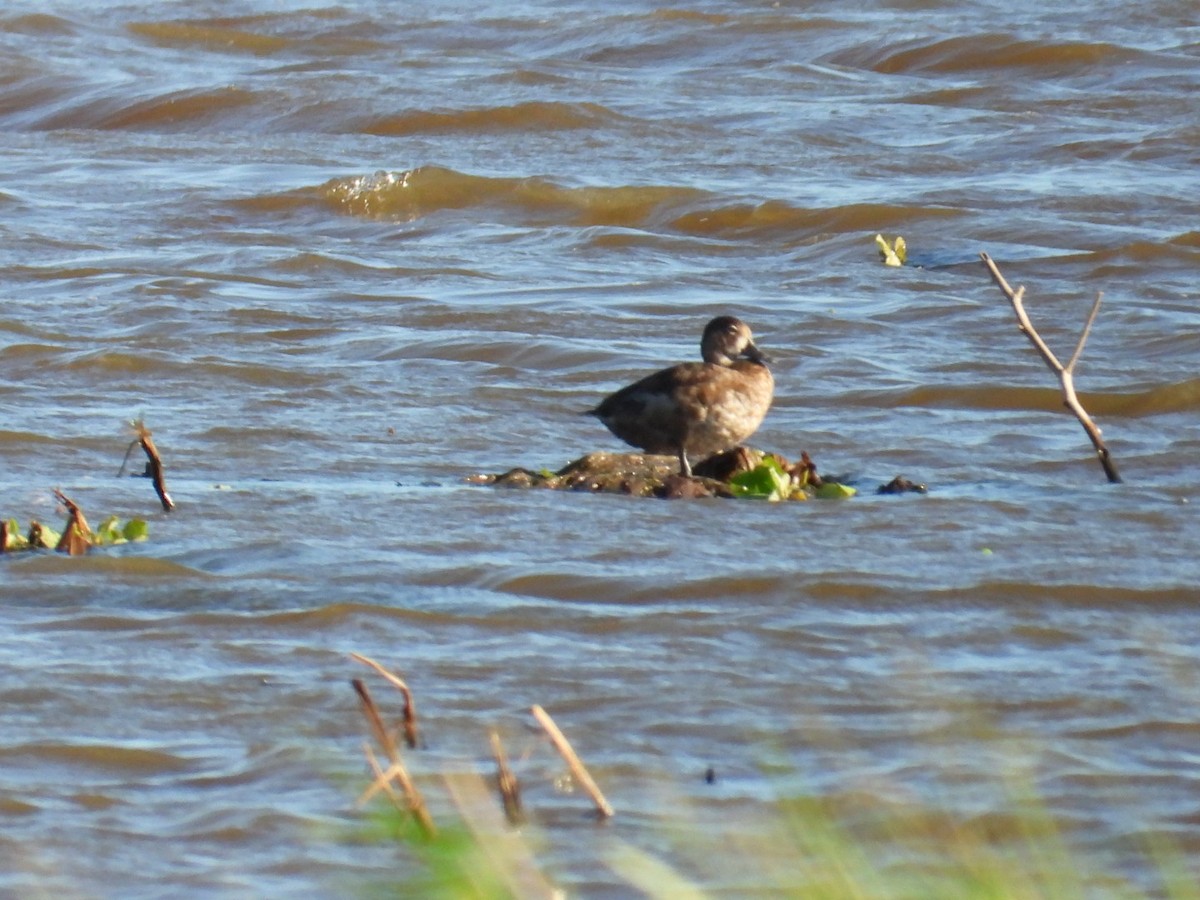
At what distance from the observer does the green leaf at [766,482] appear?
254 inches

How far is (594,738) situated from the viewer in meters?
4.38

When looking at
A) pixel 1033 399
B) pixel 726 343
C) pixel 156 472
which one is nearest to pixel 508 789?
pixel 156 472

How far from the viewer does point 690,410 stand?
681 centimetres

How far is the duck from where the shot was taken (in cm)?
682

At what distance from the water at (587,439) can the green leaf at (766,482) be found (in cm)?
18

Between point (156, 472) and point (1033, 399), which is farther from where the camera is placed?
point (1033, 399)

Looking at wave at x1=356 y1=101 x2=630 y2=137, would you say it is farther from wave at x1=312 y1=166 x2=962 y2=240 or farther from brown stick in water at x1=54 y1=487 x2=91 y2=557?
brown stick in water at x1=54 y1=487 x2=91 y2=557

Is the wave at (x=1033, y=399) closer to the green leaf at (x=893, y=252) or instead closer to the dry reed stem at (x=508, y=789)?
the green leaf at (x=893, y=252)

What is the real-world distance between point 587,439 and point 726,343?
2.09 feet

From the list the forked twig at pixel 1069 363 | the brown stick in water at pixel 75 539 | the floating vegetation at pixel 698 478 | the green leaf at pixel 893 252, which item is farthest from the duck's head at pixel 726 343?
the green leaf at pixel 893 252

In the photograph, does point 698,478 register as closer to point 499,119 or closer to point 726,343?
point 726,343

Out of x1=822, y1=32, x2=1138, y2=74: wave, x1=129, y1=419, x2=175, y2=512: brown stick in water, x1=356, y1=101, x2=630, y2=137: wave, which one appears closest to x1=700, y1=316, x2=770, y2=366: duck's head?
x1=129, y1=419, x2=175, y2=512: brown stick in water

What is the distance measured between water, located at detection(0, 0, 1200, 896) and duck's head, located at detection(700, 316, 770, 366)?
358mm

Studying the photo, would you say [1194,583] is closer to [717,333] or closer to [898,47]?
[717,333]
